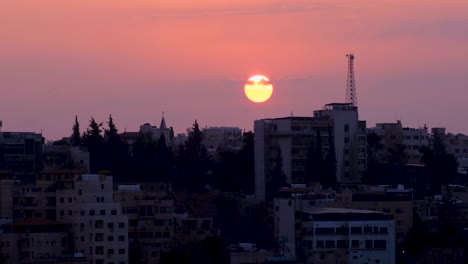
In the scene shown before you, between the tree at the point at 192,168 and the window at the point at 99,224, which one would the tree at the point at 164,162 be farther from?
the window at the point at 99,224

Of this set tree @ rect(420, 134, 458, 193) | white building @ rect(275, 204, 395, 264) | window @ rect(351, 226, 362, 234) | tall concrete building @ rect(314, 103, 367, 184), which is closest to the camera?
white building @ rect(275, 204, 395, 264)

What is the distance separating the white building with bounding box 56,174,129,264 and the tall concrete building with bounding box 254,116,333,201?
16.2m

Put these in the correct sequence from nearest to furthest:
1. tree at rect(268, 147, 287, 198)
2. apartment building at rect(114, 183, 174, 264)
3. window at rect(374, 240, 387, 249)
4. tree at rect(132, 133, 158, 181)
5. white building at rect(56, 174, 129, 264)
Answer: white building at rect(56, 174, 129, 264), window at rect(374, 240, 387, 249), apartment building at rect(114, 183, 174, 264), tree at rect(268, 147, 287, 198), tree at rect(132, 133, 158, 181)

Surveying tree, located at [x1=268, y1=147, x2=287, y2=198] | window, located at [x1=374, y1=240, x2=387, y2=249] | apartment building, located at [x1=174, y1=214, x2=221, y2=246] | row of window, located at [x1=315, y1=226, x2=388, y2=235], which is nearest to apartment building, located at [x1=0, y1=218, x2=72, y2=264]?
apartment building, located at [x1=174, y1=214, x2=221, y2=246]

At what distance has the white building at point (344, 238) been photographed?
66312 mm

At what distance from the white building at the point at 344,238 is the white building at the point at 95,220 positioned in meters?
6.79

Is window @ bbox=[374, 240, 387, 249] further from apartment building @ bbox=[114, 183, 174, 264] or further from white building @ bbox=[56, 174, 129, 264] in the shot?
white building @ bbox=[56, 174, 129, 264]

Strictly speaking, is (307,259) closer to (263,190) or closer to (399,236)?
(399,236)

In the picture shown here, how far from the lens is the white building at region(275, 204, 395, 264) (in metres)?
66.3

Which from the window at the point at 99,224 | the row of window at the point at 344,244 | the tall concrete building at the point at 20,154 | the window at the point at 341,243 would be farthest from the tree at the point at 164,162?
the window at the point at 341,243

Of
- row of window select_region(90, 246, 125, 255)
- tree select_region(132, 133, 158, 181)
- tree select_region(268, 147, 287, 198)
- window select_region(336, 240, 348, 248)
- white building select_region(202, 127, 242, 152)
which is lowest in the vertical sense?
row of window select_region(90, 246, 125, 255)

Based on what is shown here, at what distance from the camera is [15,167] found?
8238 centimetres

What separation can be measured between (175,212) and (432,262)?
13552mm

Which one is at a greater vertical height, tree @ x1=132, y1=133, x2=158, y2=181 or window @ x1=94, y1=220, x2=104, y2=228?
tree @ x1=132, y1=133, x2=158, y2=181
